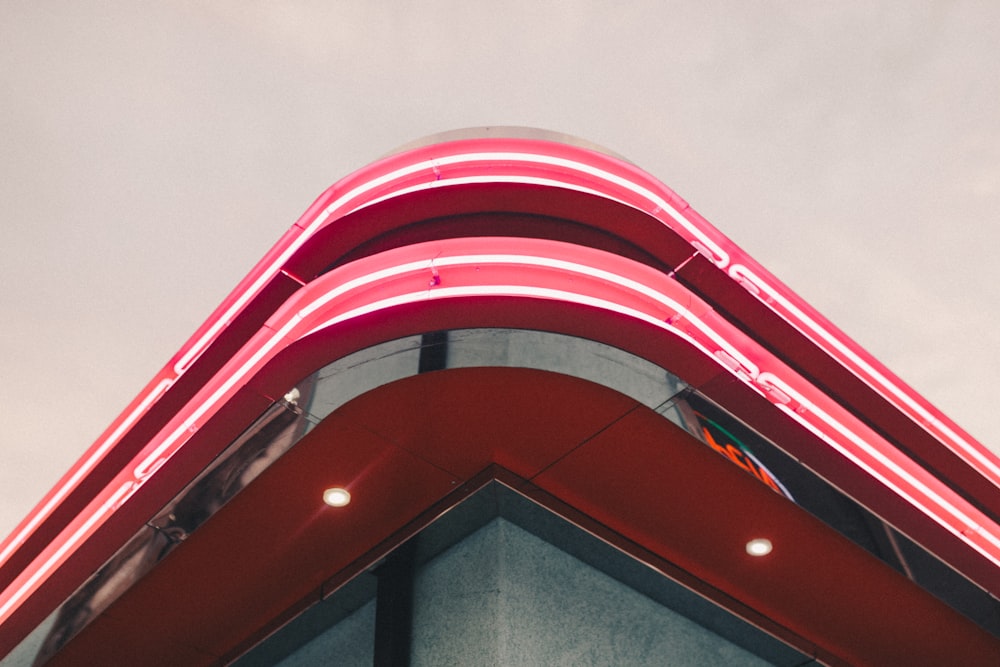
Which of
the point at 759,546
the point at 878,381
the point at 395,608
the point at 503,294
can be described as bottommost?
the point at 395,608

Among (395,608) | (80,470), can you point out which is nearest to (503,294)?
(395,608)

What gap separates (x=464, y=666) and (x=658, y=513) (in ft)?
3.07

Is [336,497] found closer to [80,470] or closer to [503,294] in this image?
[503,294]

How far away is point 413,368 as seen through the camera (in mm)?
2547

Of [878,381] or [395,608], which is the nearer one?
[395,608]

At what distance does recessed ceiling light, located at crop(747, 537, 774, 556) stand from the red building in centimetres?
1

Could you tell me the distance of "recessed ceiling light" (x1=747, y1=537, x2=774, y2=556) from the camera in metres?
3.33

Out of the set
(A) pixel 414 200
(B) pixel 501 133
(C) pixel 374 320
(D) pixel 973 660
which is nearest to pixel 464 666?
(C) pixel 374 320

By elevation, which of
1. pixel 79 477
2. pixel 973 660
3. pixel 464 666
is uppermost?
pixel 79 477

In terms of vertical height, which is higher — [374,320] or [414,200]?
[414,200]

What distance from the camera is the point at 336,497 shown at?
3.05 metres

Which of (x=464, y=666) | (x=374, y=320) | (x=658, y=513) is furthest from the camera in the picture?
(x=658, y=513)

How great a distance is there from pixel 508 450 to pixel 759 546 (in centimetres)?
119

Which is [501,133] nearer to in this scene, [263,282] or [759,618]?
[263,282]
